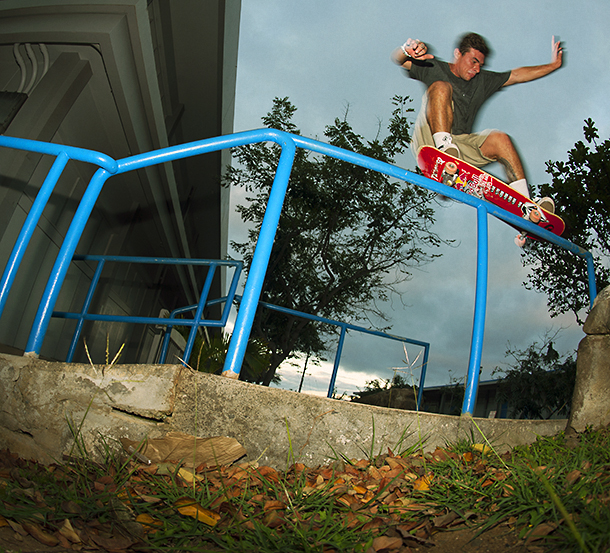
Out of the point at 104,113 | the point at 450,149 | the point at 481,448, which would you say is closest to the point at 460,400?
the point at 450,149

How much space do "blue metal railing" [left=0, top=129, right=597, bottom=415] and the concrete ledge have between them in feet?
0.38

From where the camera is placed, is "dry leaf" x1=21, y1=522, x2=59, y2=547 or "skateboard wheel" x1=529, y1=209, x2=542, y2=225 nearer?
"dry leaf" x1=21, y1=522, x2=59, y2=547

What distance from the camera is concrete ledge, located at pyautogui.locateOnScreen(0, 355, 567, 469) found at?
1440 millimetres

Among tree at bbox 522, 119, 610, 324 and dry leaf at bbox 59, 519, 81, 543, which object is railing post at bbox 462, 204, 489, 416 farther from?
tree at bbox 522, 119, 610, 324

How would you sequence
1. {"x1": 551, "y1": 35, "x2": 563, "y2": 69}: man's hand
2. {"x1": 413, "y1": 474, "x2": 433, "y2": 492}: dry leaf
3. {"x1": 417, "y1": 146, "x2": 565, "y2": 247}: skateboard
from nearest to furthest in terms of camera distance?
{"x1": 413, "y1": 474, "x2": 433, "y2": 492}: dry leaf
{"x1": 417, "y1": 146, "x2": 565, "y2": 247}: skateboard
{"x1": 551, "y1": 35, "x2": 563, "y2": 69}: man's hand

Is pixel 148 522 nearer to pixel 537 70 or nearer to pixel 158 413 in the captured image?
pixel 158 413

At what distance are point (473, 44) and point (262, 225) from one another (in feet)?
22.2

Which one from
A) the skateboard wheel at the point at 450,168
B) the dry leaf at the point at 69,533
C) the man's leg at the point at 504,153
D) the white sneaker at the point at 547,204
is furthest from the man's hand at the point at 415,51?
the dry leaf at the point at 69,533

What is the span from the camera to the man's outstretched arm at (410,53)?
6422 millimetres

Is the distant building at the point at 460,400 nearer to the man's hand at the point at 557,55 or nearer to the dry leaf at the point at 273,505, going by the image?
the man's hand at the point at 557,55

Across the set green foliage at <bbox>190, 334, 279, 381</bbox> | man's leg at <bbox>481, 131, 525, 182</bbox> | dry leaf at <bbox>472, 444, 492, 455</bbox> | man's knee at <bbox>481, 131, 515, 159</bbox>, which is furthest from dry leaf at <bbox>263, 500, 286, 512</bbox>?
man's knee at <bbox>481, 131, 515, 159</bbox>

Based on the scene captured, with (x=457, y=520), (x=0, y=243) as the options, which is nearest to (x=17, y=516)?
(x=457, y=520)

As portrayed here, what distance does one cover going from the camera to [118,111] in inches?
185

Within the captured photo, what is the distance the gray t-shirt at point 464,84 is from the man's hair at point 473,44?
0.43m
